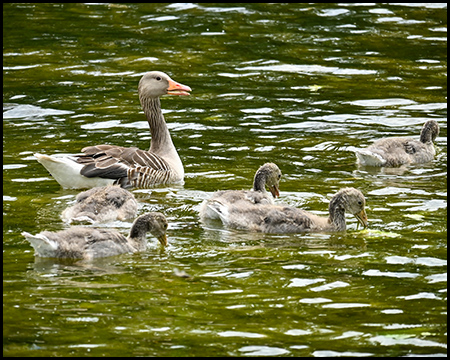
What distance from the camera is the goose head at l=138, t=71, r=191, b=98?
1658cm

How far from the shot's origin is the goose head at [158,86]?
16.6 m

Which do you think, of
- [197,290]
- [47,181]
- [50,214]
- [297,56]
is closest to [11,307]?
[197,290]

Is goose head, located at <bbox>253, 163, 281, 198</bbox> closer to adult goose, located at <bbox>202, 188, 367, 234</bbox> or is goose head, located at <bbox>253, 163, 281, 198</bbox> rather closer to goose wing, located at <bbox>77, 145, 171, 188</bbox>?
adult goose, located at <bbox>202, 188, 367, 234</bbox>

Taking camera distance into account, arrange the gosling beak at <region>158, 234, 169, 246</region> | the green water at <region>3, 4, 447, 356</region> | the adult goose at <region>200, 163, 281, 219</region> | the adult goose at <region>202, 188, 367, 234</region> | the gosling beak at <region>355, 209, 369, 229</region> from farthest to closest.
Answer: the adult goose at <region>200, 163, 281, 219</region>
the gosling beak at <region>355, 209, 369, 229</region>
the adult goose at <region>202, 188, 367, 234</region>
the gosling beak at <region>158, 234, 169, 246</region>
the green water at <region>3, 4, 447, 356</region>

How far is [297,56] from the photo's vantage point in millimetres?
23234

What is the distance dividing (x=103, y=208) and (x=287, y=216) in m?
2.48

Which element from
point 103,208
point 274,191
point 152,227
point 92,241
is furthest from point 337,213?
point 92,241

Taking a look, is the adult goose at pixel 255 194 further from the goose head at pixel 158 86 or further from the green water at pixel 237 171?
the goose head at pixel 158 86

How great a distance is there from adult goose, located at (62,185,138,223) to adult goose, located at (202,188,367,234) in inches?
48.4

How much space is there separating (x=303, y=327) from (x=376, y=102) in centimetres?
1118

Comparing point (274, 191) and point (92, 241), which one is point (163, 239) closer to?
point (92, 241)

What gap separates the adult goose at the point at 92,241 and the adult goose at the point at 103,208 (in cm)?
115

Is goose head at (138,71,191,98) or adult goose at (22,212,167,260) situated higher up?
goose head at (138,71,191,98)

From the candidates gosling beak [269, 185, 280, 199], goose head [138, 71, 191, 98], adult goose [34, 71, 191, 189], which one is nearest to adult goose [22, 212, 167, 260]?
gosling beak [269, 185, 280, 199]
